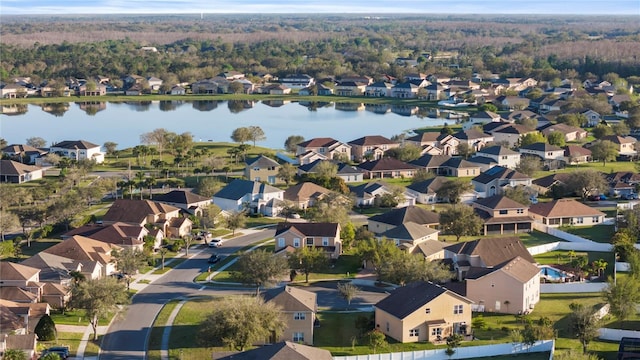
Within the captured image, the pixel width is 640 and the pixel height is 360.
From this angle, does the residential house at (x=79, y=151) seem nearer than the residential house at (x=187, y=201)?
No

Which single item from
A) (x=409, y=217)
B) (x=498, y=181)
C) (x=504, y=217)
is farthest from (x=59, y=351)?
(x=498, y=181)

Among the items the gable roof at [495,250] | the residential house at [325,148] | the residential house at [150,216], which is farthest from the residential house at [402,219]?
the residential house at [325,148]

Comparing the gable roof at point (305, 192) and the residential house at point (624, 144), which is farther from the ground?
the gable roof at point (305, 192)

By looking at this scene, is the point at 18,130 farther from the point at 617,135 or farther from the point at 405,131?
the point at 617,135

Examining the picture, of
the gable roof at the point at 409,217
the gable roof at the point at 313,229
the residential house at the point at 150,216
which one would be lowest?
the residential house at the point at 150,216

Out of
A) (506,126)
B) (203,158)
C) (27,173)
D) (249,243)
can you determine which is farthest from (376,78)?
(249,243)

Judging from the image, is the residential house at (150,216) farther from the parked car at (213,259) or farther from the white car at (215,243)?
the parked car at (213,259)

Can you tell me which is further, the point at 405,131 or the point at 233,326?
the point at 405,131
